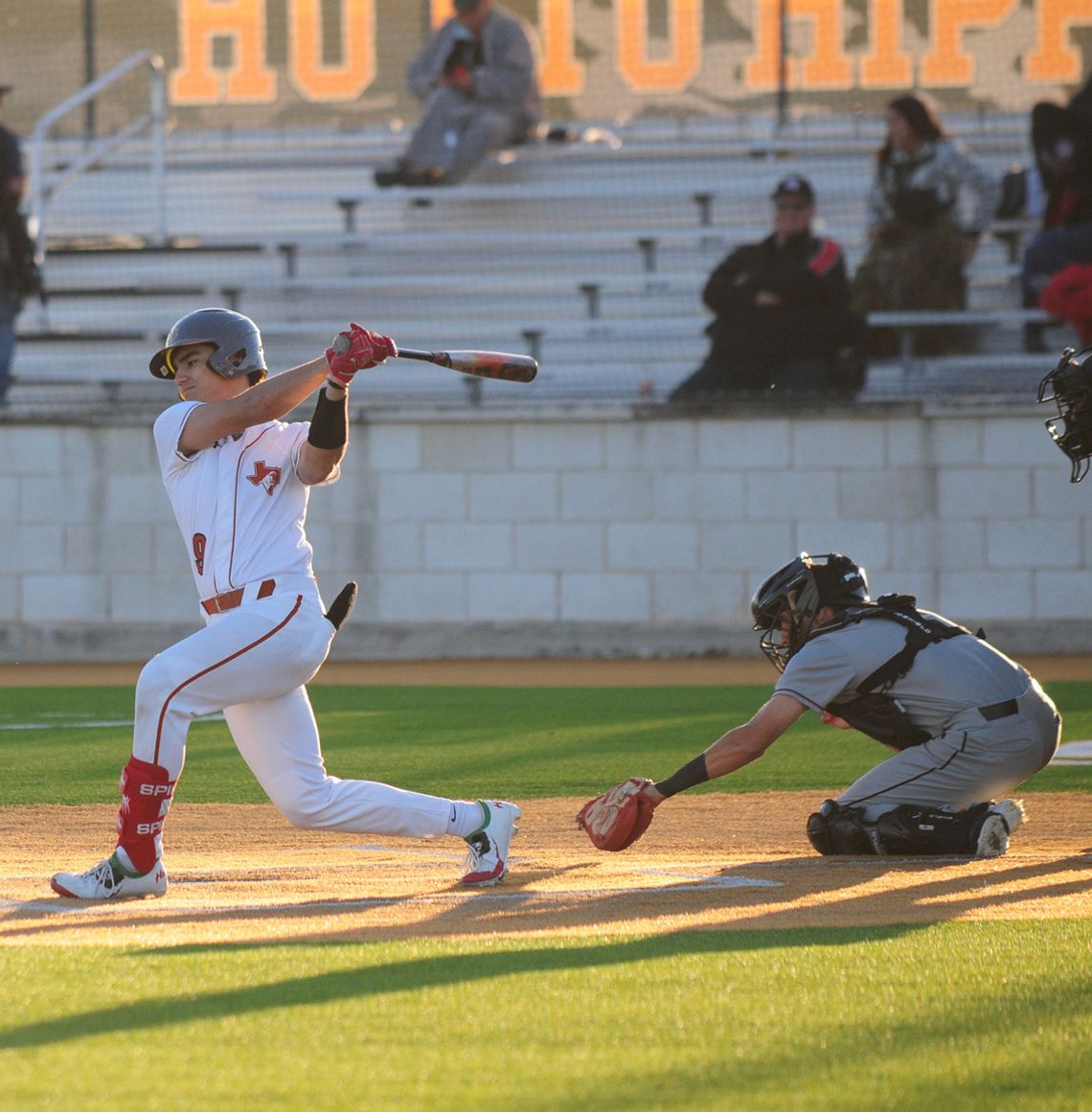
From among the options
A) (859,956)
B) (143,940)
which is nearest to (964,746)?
(859,956)

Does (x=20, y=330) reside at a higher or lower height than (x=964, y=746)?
higher

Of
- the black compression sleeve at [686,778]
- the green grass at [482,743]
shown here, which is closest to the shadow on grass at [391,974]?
the black compression sleeve at [686,778]

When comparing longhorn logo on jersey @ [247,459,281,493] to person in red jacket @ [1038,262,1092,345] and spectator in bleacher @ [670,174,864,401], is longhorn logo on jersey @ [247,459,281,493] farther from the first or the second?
person in red jacket @ [1038,262,1092,345]

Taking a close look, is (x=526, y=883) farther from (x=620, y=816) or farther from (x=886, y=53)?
(x=886, y=53)

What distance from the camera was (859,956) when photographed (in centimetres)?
433

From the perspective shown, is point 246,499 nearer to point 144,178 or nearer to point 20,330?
point 20,330

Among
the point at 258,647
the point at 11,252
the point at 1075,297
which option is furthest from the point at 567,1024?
the point at 11,252

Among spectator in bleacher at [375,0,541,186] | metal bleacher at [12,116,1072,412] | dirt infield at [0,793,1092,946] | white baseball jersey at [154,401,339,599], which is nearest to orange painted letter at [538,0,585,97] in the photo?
metal bleacher at [12,116,1072,412]

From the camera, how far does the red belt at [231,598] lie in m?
5.21

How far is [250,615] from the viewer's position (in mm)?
5121

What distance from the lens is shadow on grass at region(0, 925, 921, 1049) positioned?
3.65 metres

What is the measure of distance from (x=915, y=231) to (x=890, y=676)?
1000 centimetres

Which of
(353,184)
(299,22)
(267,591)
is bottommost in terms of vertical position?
(267,591)

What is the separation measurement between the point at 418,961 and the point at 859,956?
1.02m
